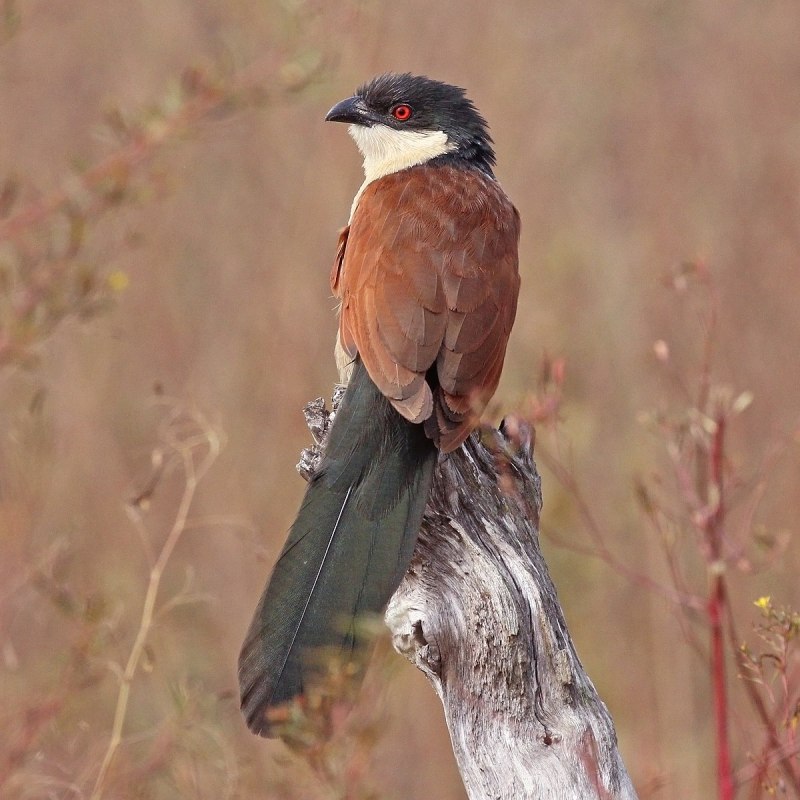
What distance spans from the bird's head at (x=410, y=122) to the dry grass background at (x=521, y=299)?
41 centimetres

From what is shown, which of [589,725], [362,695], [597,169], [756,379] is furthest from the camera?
[597,169]

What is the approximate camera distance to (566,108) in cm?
574

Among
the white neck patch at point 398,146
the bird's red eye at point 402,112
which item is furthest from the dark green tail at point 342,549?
the bird's red eye at point 402,112

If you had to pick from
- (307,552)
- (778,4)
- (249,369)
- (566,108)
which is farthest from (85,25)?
(307,552)

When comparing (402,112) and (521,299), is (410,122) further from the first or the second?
(521,299)

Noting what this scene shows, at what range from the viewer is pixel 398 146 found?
4.31 meters

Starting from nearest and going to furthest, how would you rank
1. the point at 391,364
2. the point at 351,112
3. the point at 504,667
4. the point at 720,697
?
the point at 720,697, the point at 504,667, the point at 391,364, the point at 351,112

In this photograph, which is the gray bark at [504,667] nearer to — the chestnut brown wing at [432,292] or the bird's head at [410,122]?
the chestnut brown wing at [432,292]

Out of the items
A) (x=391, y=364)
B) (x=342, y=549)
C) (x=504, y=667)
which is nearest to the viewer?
(x=504, y=667)

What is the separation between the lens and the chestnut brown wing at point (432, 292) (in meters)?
3.23

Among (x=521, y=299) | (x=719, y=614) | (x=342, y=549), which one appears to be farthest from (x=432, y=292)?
(x=521, y=299)

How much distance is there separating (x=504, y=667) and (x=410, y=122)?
228 centimetres

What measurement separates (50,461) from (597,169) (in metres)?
3.76

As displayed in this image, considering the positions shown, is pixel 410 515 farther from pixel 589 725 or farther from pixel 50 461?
pixel 50 461
